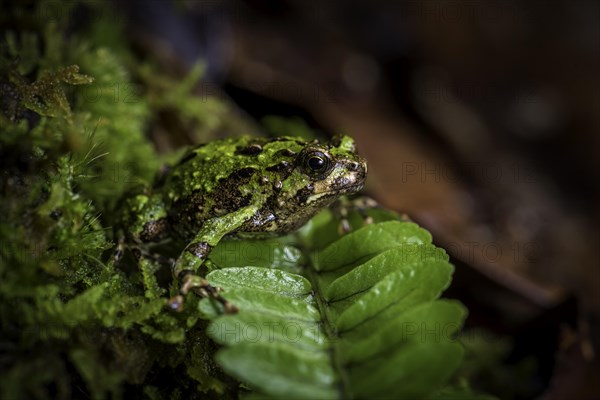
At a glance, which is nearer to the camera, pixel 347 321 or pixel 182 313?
pixel 347 321

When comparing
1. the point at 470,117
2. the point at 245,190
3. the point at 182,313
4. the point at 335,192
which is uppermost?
the point at 335,192

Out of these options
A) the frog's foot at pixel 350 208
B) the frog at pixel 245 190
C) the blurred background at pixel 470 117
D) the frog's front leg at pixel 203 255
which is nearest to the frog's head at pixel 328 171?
the frog at pixel 245 190

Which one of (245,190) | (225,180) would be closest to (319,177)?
(245,190)

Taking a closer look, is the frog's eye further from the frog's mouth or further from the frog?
the frog's mouth

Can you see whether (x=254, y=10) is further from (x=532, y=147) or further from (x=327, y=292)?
(x=327, y=292)

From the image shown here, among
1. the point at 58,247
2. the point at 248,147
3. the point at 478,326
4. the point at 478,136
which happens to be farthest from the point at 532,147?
the point at 58,247

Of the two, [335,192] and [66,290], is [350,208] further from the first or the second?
[66,290]

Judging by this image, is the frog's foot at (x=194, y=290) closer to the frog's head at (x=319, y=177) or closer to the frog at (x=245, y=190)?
the frog at (x=245, y=190)
